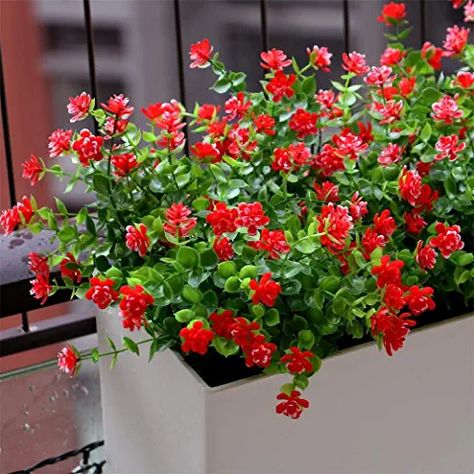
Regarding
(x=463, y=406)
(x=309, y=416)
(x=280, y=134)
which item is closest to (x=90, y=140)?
(x=280, y=134)

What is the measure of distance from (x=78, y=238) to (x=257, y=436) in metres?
0.28

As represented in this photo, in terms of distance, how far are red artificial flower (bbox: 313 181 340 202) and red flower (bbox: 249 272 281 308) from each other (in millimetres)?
209

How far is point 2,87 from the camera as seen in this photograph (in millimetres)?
1285

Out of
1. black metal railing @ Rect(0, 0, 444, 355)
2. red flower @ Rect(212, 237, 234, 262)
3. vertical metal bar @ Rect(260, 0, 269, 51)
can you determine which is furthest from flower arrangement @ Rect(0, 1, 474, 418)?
vertical metal bar @ Rect(260, 0, 269, 51)

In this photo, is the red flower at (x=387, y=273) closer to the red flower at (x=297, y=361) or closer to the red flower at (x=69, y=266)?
the red flower at (x=297, y=361)

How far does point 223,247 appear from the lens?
A: 0.90m

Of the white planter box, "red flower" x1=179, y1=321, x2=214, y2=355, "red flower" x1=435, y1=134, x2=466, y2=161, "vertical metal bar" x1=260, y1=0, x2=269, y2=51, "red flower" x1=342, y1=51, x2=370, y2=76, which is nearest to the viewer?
"red flower" x1=179, y1=321, x2=214, y2=355

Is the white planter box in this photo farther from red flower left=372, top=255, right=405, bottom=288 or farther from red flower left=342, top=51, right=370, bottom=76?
red flower left=342, top=51, right=370, bottom=76

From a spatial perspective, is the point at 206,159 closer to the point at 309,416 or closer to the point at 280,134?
the point at 280,134

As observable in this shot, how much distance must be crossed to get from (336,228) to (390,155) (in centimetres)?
20

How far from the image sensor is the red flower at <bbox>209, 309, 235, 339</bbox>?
2.82ft

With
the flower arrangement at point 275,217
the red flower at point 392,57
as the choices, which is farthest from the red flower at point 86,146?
the red flower at point 392,57

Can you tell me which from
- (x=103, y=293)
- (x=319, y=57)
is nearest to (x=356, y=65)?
(x=319, y=57)

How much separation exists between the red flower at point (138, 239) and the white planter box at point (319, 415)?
4.8 inches
